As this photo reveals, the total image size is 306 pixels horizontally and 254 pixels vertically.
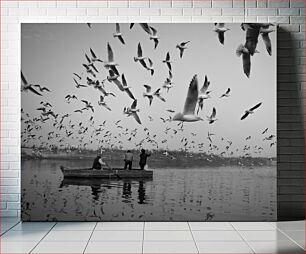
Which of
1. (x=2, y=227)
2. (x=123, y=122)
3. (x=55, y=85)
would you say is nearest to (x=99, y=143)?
(x=123, y=122)

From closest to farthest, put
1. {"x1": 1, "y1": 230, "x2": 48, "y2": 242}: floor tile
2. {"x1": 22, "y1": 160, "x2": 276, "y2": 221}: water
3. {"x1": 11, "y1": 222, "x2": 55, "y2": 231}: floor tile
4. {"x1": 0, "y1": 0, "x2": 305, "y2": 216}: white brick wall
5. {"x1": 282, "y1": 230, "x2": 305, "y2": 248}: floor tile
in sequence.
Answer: {"x1": 282, "y1": 230, "x2": 305, "y2": 248}: floor tile < {"x1": 1, "y1": 230, "x2": 48, "y2": 242}: floor tile < {"x1": 11, "y1": 222, "x2": 55, "y2": 231}: floor tile < {"x1": 22, "y1": 160, "x2": 276, "y2": 221}: water < {"x1": 0, "y1": 0, "x2": 305, "y2": 216}: white brick wall

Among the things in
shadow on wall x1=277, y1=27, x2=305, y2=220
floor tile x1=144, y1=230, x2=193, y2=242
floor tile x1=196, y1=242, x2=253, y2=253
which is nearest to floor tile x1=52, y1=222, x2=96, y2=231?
floor tile x1=144, y1=230, x2=193, y2=242

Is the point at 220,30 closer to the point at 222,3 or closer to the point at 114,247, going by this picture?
the point at 222,3

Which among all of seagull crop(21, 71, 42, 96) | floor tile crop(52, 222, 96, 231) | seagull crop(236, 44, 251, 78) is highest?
seagull crop(236, 44, 251, 78)

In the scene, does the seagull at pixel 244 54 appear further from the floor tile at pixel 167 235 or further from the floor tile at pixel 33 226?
the floor tile at pixel 33 226

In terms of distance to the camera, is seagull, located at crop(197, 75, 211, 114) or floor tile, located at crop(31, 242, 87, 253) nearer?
floor tile, located at crop(31, 242, 87, 253)

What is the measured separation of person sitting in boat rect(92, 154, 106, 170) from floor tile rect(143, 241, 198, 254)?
1313 mm

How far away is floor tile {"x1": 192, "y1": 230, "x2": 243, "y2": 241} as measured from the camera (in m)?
5.24

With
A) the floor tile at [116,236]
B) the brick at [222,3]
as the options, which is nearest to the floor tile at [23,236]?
the floor tile at [116,236]

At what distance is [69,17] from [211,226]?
2.53m

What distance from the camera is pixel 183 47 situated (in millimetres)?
6152

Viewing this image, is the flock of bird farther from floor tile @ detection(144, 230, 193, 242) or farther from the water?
floor tile @ detection(144, 230, 193, 242)

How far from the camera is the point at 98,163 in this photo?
20.1 feet

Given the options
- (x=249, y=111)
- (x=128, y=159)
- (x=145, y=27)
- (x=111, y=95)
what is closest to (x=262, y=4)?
(x=249, y=111)
